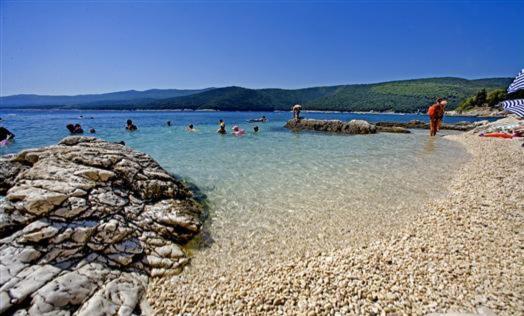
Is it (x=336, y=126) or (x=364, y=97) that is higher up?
(x=364, y=97)

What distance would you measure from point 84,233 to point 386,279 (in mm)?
4824

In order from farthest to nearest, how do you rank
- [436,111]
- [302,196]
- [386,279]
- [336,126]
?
1. [336,126]
2. [436,111]
3. [302,196]
4. [386,279]

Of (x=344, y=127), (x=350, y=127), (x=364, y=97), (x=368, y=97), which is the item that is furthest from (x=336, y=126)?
(x=364, y=97)

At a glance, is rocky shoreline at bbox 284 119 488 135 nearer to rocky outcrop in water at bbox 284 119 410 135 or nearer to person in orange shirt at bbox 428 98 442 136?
rocky outcrop in water at bbox 284 119 410 135

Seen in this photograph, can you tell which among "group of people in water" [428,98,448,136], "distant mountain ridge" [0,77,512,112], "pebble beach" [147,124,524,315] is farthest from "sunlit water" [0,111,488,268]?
"distant mountain ridge" [0,77,512,112]

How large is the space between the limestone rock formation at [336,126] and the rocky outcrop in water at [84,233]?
24.4 meters

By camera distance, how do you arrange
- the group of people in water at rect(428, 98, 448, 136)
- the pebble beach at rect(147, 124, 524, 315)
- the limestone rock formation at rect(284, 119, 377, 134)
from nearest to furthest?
1. the pebble beach at rect(147, 124, 524, 315)
2. the group of people in water at rect(428, 98, 448, 136)
3. the limestone rock formation at rect(284, 119, 377, 134)

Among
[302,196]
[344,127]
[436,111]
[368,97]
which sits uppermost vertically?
[368,97]

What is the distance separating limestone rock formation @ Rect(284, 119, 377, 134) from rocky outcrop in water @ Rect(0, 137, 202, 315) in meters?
24.4

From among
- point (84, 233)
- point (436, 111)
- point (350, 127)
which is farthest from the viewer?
point (350, 127)

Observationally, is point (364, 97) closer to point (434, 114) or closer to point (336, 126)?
point (336, 126)

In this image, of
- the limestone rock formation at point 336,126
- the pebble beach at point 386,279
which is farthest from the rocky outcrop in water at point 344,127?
the pebble beach at point 386,279

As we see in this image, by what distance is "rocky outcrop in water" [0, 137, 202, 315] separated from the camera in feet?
10.9

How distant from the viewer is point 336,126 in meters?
28.7
